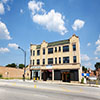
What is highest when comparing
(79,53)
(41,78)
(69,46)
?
(69,46)

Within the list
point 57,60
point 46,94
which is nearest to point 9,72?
point 57,60

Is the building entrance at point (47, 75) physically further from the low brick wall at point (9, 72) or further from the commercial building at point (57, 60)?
the low brick wall at point (9, 72)

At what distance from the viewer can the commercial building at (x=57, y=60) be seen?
29672mm

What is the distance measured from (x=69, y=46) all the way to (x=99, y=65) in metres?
99.6

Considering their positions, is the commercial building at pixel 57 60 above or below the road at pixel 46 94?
above

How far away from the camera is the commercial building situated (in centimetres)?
2967

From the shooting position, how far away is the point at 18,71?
5772cm

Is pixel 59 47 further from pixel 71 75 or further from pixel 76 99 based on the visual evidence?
pixel 76 99

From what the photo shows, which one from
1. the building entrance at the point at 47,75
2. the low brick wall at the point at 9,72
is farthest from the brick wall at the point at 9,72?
the building entrance at the point at 47,75

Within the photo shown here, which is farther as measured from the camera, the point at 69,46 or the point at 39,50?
the point at 39,50

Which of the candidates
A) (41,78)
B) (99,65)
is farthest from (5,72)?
(99,65)

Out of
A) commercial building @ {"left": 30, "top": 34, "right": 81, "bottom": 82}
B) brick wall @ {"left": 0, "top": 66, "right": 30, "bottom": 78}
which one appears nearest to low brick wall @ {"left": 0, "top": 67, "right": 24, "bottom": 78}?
brick wall @ {"left": 0, "top": 66, "right": 30, "bottom": 78}

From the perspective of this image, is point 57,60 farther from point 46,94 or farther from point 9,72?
point 9,72

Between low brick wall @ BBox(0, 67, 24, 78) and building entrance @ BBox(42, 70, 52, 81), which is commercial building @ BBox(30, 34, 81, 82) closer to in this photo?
building entrance @ BBox(42, 70, 52, 81)
